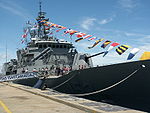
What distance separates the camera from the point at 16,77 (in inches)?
715

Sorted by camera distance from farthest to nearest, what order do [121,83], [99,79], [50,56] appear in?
[50,56], [99,79], [121,83]

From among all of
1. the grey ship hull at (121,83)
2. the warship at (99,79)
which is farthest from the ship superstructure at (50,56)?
the grey ship hull at (121,83)

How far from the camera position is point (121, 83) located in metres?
7.07

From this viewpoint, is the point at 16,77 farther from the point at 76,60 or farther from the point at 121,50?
the point at 121,50

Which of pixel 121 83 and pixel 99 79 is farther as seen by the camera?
pixel 99 79

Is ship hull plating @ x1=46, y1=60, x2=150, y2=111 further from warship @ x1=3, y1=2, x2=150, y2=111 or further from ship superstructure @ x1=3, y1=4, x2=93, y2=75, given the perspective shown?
ship superstructure @ x1=3, y1=4, x2=93, y2=75

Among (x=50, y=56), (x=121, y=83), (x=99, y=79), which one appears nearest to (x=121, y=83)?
(x=121, y=83)

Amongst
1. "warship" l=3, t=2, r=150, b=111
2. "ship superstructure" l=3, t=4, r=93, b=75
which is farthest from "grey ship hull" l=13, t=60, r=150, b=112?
"ship superstructure" l=3, t=4, r=93, b=75

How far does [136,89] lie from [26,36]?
1890 cm

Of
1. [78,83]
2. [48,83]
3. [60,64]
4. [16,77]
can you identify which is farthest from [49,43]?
[78,83]

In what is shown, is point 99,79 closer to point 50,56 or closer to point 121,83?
point 121,83

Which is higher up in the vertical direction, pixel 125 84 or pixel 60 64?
pixel 60 64

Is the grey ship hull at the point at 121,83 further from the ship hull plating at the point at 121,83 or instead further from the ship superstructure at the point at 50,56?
the ship superstructure at the point at 50,56

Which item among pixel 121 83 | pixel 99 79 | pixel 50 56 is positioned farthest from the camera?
pixel 50 56
